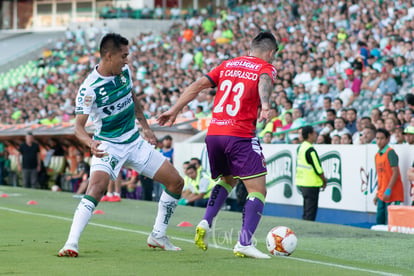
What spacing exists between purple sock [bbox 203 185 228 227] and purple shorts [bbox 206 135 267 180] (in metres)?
0.30

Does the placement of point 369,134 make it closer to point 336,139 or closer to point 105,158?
point 336,139

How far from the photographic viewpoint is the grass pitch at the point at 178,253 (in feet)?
23.5

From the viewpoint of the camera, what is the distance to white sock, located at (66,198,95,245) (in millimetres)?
7848

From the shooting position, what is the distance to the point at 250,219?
26.1 feet

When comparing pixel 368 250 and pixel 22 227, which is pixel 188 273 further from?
pixel 22 227

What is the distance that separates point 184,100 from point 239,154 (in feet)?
2.48

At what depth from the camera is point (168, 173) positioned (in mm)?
8594

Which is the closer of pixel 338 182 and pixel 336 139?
pixel 338 182

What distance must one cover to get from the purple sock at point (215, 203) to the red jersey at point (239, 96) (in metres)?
0.64

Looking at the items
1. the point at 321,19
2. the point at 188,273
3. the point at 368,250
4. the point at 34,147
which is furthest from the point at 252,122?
the point at 321,19

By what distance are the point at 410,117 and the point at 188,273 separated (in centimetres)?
977

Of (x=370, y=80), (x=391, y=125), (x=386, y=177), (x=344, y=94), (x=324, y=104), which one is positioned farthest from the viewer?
(x=344, y=94)

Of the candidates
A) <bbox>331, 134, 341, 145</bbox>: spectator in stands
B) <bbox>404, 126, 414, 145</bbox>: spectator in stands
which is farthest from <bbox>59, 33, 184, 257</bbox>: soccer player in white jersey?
<bbox>331, 134, 341, 145</bbox>: spectator in stands

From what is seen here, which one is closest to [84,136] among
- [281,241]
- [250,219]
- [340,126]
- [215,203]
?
[215,203]
